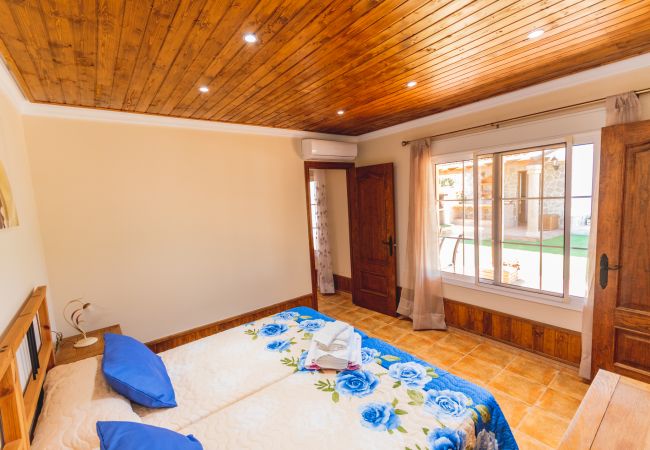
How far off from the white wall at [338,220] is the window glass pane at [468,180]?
1.86 metres

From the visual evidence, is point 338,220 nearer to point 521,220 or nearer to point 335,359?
point 521,220

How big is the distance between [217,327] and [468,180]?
319cm

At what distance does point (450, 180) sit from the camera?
11.4 feet

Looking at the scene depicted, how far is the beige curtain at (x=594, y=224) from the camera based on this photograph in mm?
2146

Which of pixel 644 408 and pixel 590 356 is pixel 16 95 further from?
pixel 590 356

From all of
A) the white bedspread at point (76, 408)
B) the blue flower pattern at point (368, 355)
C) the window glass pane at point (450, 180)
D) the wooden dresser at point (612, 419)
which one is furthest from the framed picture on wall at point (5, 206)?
the window glass pane at point (450, 180)

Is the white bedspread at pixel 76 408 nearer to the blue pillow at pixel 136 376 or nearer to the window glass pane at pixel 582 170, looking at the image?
the blue pillow at pixel 136 376

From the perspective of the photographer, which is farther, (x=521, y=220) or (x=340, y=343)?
(x=521, y=220)

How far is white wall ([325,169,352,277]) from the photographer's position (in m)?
4.86

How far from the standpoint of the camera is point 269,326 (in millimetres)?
2424

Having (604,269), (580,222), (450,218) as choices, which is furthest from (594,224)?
(450,218)

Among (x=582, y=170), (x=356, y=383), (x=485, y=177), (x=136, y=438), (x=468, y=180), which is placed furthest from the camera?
(x=468, y=180)

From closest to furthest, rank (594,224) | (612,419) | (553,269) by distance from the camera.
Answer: (612,419), (594,224), (553,269)

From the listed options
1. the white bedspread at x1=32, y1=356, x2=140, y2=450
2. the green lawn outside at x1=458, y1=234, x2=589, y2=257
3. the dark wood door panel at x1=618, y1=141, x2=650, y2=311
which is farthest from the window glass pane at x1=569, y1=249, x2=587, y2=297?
the white bedspread at x1=32, y1=356, x2=140, y2=450
